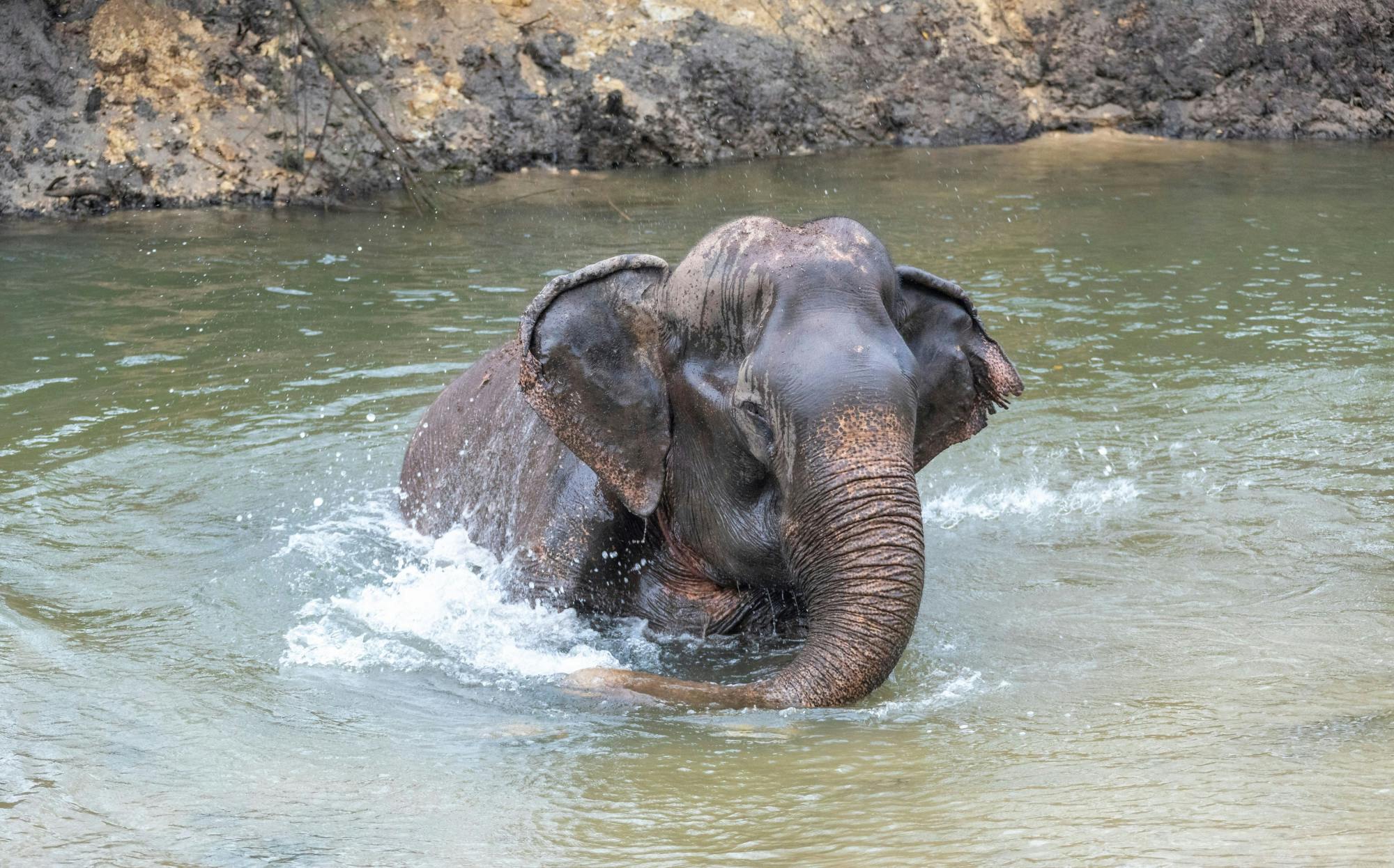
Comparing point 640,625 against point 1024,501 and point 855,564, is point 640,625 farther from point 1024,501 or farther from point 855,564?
point 1024,501

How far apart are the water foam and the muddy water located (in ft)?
0.08

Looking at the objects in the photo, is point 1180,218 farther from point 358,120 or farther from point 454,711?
point 454,711

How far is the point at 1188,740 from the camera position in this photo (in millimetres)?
4617

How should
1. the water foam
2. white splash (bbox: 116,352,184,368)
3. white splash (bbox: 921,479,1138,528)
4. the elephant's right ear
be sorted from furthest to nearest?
white splash (bbox: 116,352,184,368) < white splash (bbox: 921,479,1138,528) < the water foam < the elephant's right ear

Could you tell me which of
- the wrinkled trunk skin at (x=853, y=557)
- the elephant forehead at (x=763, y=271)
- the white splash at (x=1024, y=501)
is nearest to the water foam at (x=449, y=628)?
the wrinkled trunk skin at (x=853, y=557)

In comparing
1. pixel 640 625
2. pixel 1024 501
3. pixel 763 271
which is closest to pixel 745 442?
pixel 763 271

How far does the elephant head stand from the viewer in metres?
4.77

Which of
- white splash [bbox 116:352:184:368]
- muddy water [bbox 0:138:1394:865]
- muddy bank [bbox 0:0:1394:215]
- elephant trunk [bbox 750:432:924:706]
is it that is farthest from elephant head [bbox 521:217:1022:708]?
muddy bank [bbox 0:0:1394:215]

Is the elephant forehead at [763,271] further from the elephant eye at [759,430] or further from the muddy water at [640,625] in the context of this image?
the muddy water at [640,625]

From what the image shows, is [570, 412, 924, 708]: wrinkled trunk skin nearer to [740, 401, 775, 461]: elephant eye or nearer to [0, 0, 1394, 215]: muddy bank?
[740, 401, 775, 461]: elephant eye

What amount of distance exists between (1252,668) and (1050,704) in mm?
776

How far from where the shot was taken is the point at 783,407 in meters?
4.86

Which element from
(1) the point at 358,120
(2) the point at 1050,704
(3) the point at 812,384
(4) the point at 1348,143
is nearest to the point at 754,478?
(3) the point at 812,384

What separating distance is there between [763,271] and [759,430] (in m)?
0.51
